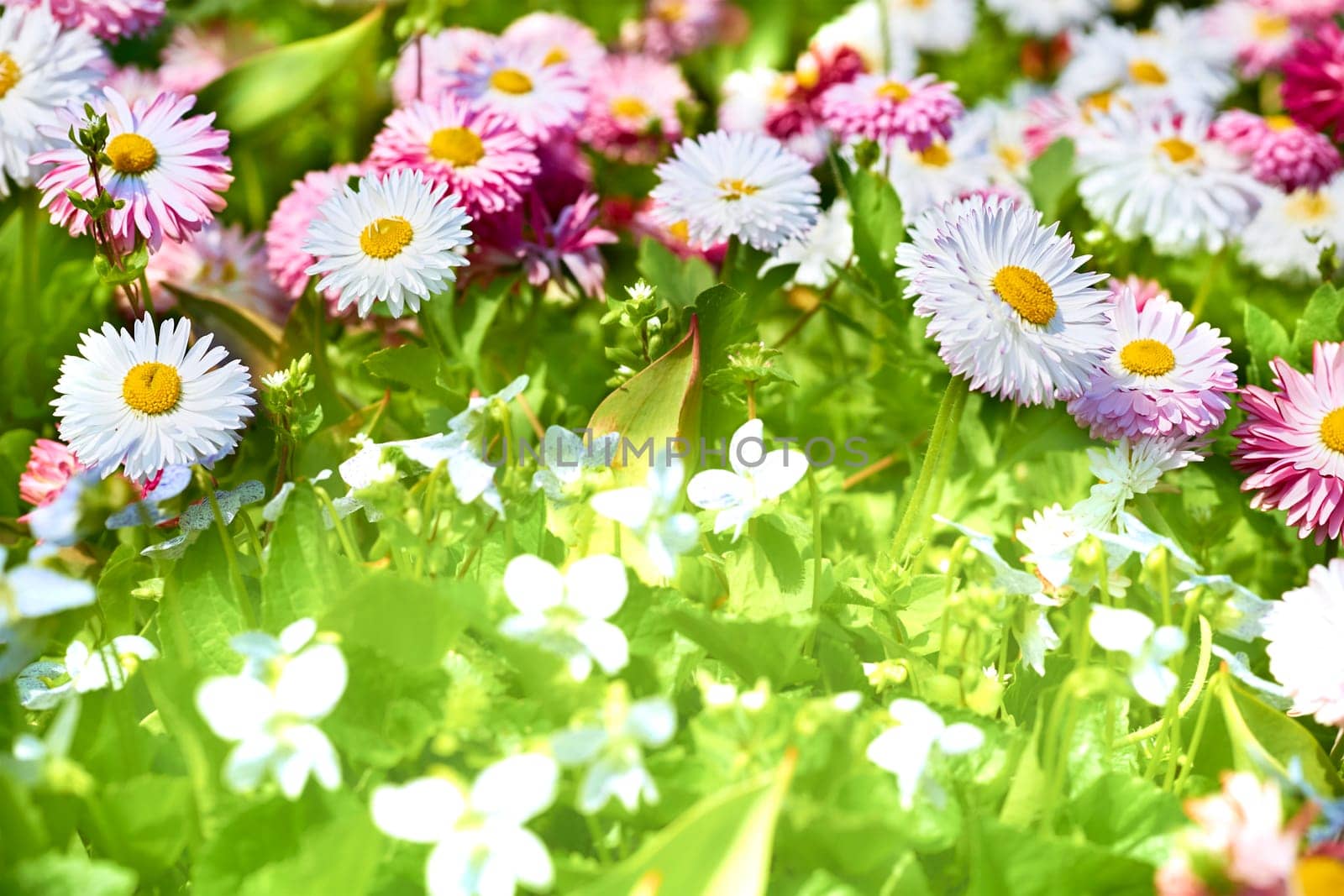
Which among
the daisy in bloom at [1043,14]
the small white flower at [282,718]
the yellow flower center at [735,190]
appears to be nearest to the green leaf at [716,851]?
the small white flower at [282,718]

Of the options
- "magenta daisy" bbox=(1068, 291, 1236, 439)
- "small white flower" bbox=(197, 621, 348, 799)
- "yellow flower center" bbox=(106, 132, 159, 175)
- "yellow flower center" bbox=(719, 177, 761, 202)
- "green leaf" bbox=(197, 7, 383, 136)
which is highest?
"yellow flower center" bbox=(106, 132, 159, 175)

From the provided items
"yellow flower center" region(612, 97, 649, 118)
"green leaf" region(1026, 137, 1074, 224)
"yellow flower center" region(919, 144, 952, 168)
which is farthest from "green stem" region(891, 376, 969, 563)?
"yellow flower center" region(612, 97, 649, 118)

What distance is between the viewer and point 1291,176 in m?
1.17

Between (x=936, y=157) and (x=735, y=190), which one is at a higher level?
(x=735, y=190)

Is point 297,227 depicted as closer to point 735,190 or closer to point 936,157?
point 735,190

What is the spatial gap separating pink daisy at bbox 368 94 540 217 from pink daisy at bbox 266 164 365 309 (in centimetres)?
5

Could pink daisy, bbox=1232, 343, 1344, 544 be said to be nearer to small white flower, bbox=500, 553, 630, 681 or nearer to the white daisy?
small white flower, bbox=500, 553, 630, 681

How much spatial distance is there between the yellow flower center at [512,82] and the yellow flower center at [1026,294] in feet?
1.90

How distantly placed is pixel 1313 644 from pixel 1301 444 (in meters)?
0.18

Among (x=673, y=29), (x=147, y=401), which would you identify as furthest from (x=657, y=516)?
(x=673, y=29)

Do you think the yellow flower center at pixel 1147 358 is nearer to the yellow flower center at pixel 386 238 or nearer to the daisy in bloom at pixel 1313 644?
the daisy in bloom at pixel 1313 644

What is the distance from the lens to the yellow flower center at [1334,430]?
31.4 inches

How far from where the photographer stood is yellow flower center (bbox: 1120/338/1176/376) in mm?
820

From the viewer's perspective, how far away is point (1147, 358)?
2.71 feet
